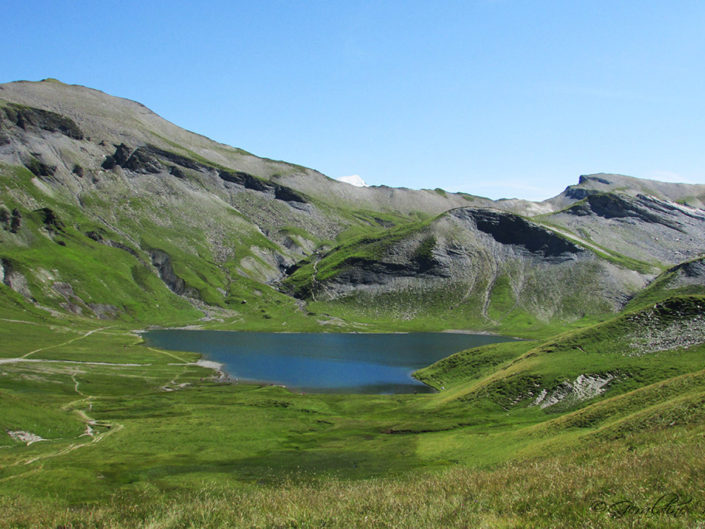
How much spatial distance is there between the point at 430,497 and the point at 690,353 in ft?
243

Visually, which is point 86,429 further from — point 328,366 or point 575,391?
point 328,366

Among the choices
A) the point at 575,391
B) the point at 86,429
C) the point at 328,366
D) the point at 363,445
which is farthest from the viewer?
the point at 328,366

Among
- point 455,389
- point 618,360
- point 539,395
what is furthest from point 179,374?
point 618,360

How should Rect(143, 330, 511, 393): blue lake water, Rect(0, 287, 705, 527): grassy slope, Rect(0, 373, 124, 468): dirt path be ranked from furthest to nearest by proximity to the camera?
Rect(143, 330, 511, 393): blue lake water
Rect(0, 373, 124, 468): dirt path
Rect(0, 287, 705, 527): grassy slope

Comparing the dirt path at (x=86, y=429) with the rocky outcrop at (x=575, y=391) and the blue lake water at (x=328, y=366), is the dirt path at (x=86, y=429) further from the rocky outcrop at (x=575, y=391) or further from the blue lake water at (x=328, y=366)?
the rocky outcrop at (x=575, y=391)

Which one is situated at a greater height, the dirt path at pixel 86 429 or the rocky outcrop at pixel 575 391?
the rocky outcrop at pixel 575 391

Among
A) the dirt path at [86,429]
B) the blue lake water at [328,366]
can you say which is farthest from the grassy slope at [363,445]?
the blue lake water at [328,366]

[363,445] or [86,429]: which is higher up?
[363,445]

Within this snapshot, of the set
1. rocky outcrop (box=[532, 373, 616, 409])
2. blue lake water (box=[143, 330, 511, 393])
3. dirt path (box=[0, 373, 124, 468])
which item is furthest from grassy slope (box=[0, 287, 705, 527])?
blue lake water (box=[143, 330, 511, 393])

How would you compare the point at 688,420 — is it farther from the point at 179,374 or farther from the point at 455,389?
the point at 179,374

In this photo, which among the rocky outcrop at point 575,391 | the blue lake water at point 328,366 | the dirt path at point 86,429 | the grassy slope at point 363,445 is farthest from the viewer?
the blue lake water at point 328,366

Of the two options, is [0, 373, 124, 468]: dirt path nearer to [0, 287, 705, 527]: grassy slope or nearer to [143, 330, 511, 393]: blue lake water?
[0, 287, 705, 527]: grassy slope

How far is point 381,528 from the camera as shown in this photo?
14602mm

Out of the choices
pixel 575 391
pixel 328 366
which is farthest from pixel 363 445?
pixel 328 366
